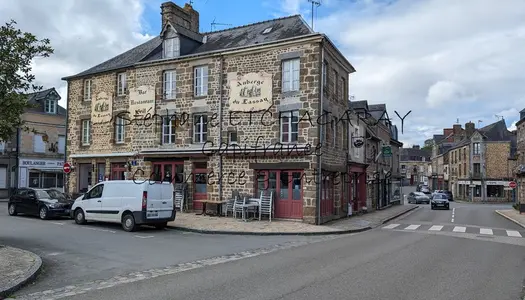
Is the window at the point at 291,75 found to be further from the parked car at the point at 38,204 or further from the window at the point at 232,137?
the parked car at the point at 38,204

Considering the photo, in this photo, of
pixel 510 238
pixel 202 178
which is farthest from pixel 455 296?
pixel 202 178

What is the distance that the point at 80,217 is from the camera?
55.2 feet

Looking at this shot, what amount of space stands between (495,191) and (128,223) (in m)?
52.1

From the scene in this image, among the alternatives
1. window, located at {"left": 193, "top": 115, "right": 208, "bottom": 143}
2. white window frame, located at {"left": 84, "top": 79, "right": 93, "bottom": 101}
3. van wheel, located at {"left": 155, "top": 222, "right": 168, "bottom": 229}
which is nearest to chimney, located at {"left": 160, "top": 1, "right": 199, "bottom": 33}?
window, located at {"left": 193, "top": 115, "right": 208, "bottom": 143}

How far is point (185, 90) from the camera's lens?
2166cm

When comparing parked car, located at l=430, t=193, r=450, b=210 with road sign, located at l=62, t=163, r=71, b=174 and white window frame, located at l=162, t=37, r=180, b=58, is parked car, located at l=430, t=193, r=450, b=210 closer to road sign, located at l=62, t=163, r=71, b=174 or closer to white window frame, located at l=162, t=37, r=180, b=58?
white window frame, located at l=162, t=37, r=180, b=58

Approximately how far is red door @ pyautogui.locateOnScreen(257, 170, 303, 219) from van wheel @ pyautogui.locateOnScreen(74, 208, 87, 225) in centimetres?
742

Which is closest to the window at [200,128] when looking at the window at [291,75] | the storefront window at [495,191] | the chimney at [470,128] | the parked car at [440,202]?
the window at [291,75]

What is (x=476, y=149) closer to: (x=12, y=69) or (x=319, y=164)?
(x=319, y=164)

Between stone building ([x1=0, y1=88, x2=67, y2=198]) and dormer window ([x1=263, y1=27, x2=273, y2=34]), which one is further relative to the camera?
stone building ([x1=0, y1=88, x2=67, y2=198])

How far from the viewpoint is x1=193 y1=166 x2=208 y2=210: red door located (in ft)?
68.8

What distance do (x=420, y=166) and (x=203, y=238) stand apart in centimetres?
9442

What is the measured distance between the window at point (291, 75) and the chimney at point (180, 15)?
24.3 feet

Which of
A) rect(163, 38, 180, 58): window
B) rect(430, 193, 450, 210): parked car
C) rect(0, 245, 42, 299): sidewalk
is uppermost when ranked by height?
rect(163, 38, 180, 58): window
